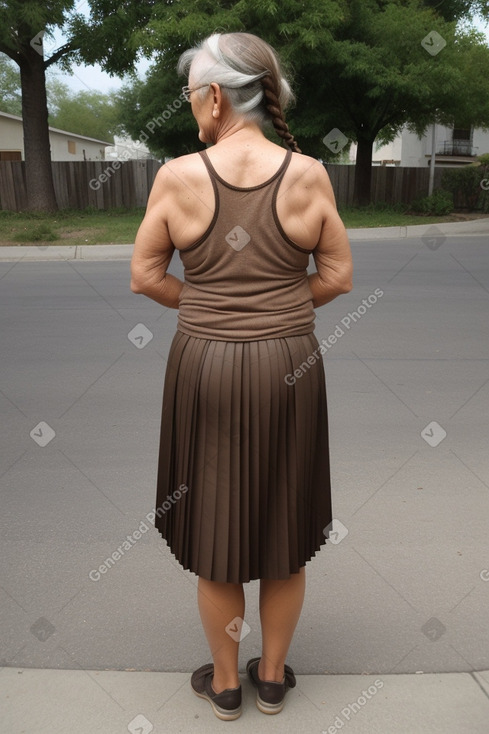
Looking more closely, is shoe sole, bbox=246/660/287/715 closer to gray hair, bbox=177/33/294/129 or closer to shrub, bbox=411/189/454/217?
gray hair, bbox=177/33/294/129

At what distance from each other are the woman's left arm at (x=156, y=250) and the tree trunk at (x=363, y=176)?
22642 mm

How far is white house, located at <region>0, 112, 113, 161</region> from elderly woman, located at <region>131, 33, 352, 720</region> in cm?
3685

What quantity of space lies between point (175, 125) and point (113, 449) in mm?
27593

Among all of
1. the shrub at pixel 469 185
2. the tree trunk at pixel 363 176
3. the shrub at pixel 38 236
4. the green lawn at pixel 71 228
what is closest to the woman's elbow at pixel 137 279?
the green lawn at pixel 71 228

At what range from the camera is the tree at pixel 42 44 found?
1603 centimetres

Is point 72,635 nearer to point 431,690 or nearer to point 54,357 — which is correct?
point 431,690

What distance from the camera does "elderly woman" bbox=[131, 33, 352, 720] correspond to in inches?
73.2

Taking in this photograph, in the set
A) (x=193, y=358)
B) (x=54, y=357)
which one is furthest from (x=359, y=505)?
(x=54, y=357)

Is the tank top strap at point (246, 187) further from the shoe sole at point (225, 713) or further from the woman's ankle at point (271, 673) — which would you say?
the shoe sole at point (225, 713)

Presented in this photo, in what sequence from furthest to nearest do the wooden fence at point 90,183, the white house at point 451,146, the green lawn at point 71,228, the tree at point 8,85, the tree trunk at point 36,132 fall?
the tree at point 8,85 → the white house at point 451,146 → the wooden fence at point 90,183 → the tree trunk at point 36,132 → the green lawn at point 71,228

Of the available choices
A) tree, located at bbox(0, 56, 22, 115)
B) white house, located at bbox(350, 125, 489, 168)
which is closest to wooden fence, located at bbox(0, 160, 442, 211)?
white house, located at bbox(350, 125, 489, 168)

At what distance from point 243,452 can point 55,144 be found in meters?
45.7

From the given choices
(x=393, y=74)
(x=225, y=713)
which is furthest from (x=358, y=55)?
(x=225, y=713)

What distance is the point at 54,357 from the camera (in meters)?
6.28
